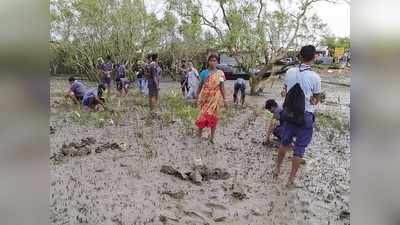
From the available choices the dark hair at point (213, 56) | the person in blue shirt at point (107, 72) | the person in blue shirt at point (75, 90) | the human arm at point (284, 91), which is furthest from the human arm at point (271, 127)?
the person in blue shirt at point (75, 90)

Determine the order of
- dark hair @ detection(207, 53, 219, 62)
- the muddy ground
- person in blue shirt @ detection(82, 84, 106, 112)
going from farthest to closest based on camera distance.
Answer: person in blue shirt @ detection(82, 84, 106, 112), dark hair @ detection(207, 53, 219, 62), the muddy ground

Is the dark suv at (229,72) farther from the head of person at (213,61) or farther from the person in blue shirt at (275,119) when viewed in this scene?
the person in blue shirt at (275,119)

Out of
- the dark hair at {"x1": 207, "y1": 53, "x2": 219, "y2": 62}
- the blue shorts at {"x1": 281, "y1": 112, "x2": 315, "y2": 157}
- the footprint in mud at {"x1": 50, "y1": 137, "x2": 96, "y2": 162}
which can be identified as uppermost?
the dark hair at {"x1": 207, "y1": 53, "x2": 219, "y2": 62}

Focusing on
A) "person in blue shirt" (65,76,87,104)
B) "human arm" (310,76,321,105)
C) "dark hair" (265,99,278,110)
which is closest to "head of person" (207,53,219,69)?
"dark hair" (265,99,278,110)

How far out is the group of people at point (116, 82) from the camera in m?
2.93

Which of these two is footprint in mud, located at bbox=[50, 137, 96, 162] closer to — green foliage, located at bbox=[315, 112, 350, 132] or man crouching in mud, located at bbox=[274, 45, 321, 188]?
man crouching in mud, located at bbox=[274, 45, 321, 188]

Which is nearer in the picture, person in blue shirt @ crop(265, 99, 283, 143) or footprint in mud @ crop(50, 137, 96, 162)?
person in blue shirt @ crop(265, 99, 283, 143)

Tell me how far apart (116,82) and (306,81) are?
1334mm

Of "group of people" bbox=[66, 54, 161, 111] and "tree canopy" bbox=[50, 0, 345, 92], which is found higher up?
"tree canopy" bbox=[50, 0, 345, 92]

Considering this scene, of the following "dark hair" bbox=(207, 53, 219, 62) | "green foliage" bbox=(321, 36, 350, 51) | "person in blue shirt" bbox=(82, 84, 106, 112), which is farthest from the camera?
"person in blue shirt" bbox=(82, 84, 106, 112)

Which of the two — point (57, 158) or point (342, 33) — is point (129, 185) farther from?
point (342, 33)

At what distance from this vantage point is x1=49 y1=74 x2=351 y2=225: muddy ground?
2.68 m
